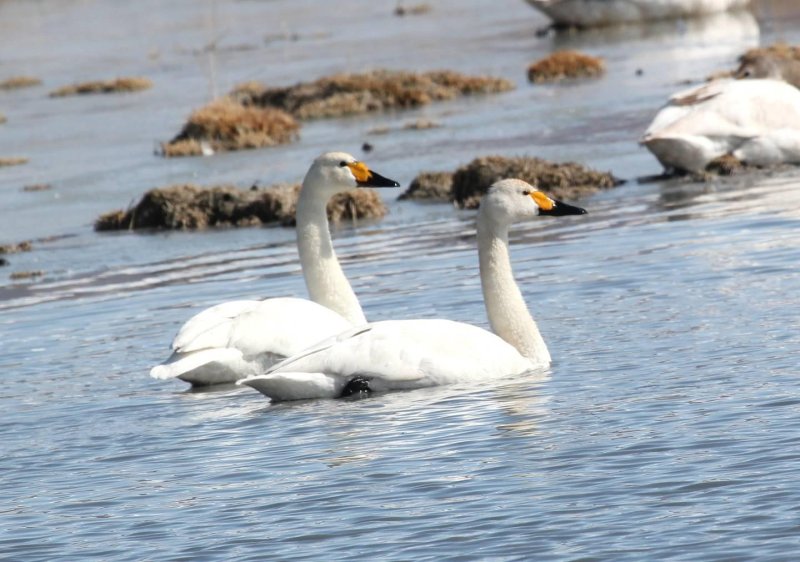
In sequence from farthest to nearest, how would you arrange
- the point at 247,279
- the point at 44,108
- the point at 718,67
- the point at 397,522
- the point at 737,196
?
the point at 44,108
the point at 718,67
the point at 737,196
the point at 247,279
the point at 397,522

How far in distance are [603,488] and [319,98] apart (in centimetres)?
2135

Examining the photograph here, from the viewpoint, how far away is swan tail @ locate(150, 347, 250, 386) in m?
10.3

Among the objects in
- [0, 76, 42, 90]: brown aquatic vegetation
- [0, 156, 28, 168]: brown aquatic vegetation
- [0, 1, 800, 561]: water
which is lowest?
[0, 1, 800, 561]: water

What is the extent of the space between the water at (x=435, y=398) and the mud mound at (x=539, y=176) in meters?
0.30

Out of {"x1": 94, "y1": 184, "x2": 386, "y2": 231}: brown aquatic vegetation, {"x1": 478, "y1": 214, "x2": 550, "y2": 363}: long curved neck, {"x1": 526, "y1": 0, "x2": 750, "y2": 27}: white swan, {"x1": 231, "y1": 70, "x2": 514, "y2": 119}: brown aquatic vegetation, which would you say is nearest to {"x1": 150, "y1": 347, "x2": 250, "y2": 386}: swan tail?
{"x1": 478, "y1": 214, "x2": 550, "y2": 363}: long curved neck

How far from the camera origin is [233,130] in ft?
80.4

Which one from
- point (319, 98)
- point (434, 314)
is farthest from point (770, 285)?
point (319, 98)

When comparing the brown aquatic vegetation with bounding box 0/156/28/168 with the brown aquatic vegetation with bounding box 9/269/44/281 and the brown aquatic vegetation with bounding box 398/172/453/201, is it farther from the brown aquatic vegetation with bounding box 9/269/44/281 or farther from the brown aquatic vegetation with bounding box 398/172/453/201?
the brown aquatic vegetation with bounding box 9/269/44/281

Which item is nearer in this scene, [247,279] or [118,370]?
[118,370]

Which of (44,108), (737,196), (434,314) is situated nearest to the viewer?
(434,314)

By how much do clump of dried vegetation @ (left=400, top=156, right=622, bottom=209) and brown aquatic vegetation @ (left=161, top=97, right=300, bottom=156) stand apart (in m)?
6.44

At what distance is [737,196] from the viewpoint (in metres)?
16.4

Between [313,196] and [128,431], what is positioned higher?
[313,196]

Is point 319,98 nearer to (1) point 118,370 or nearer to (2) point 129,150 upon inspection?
Answer: (2) point 129,150
